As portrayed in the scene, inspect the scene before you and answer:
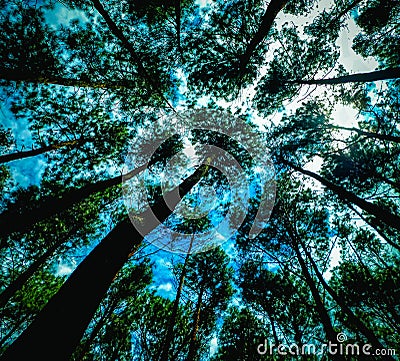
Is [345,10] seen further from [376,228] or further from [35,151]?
[35,151]

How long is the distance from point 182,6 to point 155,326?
15388 mm

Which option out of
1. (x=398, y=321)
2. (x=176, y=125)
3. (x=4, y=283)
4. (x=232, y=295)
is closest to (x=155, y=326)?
(x=232, y=295)

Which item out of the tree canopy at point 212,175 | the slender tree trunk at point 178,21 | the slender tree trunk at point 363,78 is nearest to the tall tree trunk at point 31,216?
the tree canopy at point 212,175

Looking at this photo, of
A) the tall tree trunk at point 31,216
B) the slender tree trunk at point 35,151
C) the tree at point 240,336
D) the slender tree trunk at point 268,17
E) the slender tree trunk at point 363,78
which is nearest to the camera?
the tall tree trunk at point 31,216

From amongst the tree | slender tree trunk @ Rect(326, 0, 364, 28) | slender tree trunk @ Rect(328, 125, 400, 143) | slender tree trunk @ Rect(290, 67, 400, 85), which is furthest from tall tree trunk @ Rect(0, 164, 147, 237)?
the tree

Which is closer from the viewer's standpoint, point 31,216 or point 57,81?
point 31,216

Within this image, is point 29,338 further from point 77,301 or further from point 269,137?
point 269,137

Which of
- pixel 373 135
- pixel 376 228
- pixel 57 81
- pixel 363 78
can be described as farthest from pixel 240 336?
pixel 57 81

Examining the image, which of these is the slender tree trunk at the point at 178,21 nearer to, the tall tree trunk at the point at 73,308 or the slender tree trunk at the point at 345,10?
the slender tree trunk at the point at 345,10

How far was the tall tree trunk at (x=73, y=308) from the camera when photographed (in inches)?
60.6

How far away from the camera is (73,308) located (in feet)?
6.15

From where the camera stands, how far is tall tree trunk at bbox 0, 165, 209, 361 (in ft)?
5.05

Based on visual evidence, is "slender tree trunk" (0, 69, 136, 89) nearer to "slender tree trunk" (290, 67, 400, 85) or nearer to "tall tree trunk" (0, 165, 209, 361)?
"tall tree trunk" (0, 165, 209, 361)

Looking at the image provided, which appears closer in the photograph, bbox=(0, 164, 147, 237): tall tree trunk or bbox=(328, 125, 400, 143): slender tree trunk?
bbox=(0, 164, 147, 237): tall tree trunk
